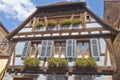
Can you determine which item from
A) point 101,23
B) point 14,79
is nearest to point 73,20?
point 101,23

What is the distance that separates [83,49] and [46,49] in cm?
264

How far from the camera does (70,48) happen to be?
49.4ft

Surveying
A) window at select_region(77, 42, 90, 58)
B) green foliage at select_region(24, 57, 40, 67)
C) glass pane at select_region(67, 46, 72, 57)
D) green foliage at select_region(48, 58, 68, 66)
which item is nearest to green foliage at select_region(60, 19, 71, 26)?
window at select_region(77, 42, 90, 58)

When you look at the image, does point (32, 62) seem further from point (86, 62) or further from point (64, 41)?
point (86, 62)

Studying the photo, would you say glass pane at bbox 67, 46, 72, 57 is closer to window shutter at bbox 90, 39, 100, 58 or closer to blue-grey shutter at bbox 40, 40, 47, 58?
window shutter at bbox 90, 39, 100, 58

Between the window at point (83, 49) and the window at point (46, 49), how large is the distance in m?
2.05

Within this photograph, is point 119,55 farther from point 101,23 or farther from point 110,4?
point 110,4

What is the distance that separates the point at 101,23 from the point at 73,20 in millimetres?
2145

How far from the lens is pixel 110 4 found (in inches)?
865

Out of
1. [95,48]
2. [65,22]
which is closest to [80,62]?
[95,48]

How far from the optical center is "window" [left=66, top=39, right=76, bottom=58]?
14672 mm

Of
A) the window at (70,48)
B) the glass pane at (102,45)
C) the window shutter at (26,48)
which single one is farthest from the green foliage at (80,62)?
the window shutter at (26,48)

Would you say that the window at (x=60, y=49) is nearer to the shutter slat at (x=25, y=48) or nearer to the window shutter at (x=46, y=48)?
the window shutter at (x=46, y=48)

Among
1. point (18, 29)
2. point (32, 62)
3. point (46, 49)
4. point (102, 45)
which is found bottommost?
point (32, 62)
